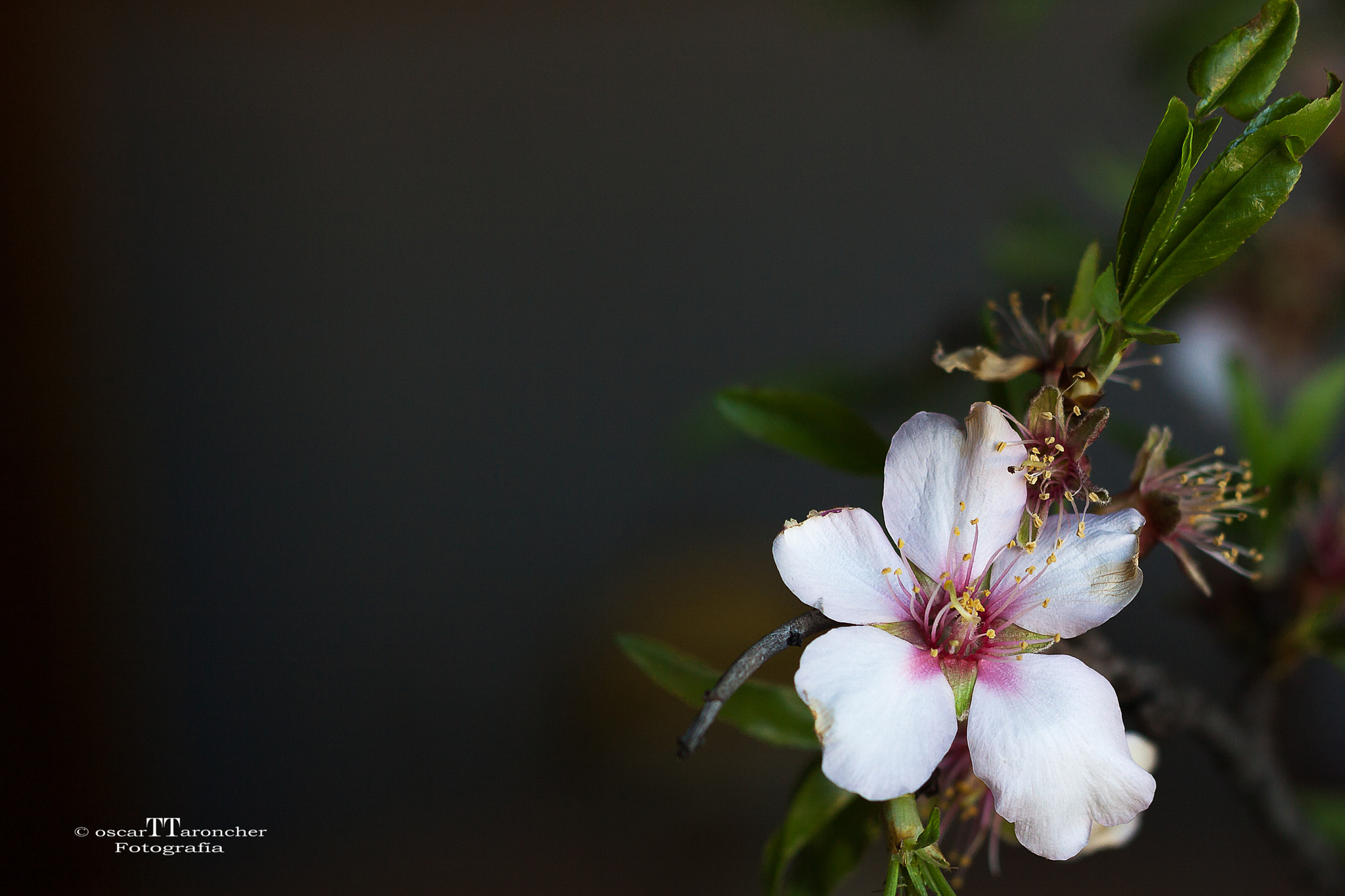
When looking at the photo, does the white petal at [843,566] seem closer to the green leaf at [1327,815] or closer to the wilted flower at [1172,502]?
the wilted flower at [1172,502]

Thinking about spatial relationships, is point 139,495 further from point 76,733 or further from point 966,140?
point 966,140

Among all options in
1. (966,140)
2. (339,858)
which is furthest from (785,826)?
(966,140)

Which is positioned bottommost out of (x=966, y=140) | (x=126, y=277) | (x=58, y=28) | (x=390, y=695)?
(x=390, y=695)

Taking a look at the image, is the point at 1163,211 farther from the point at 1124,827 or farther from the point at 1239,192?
the point at 1124,827

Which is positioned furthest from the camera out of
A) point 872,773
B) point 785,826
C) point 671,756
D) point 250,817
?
point 250,817

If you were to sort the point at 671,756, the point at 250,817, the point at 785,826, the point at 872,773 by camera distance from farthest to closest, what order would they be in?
the point at 250,817 → the point at 671,756 → the point at 785,826 → the point at 872,773

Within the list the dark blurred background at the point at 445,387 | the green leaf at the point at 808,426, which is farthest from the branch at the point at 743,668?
the dark blurred background at the point at 445,387

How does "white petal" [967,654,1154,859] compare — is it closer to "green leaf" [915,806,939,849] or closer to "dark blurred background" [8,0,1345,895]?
"green leaf" [915,806,939,849]
